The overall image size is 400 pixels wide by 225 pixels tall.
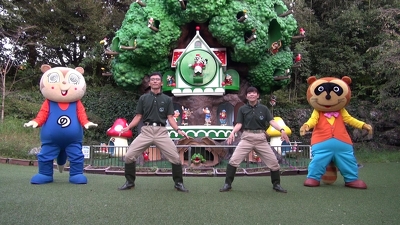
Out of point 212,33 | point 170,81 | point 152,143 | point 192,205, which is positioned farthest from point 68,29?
point 192,205

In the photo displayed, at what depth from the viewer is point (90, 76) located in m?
15.6

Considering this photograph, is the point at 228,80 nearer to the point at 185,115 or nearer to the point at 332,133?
the point at 185,115

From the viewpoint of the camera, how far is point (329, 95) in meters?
5.54

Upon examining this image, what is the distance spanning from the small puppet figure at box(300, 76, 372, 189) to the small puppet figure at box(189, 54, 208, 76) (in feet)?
16.1

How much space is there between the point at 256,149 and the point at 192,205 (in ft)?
5.04

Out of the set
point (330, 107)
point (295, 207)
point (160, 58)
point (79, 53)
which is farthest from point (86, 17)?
point (295, 207)

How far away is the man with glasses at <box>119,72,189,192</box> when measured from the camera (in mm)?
4941

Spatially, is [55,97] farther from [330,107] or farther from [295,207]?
[330,107]

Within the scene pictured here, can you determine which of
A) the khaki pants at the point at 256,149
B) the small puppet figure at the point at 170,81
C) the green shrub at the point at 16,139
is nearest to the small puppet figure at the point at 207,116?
the small puppet figure at the point at 170,81

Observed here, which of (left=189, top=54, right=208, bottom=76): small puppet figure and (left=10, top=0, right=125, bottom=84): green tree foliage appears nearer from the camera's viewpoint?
(left=189, top=54, right=208, bottom=76): small puppet figure

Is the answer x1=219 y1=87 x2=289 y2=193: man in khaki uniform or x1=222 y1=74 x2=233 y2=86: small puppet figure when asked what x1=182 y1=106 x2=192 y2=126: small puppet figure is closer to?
x1=222 y1=74 x2=233 y2=86: small puppet figure

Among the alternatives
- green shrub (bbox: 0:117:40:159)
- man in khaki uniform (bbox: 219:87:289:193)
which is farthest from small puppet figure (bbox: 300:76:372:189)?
green shrub (bbox: 0:117:40:159)

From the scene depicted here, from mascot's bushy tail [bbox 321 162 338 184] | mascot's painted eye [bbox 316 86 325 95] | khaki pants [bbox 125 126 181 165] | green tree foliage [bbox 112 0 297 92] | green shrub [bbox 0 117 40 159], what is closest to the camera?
khaki pants [bbox 125 126 181 165]

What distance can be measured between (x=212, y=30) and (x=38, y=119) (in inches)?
255
